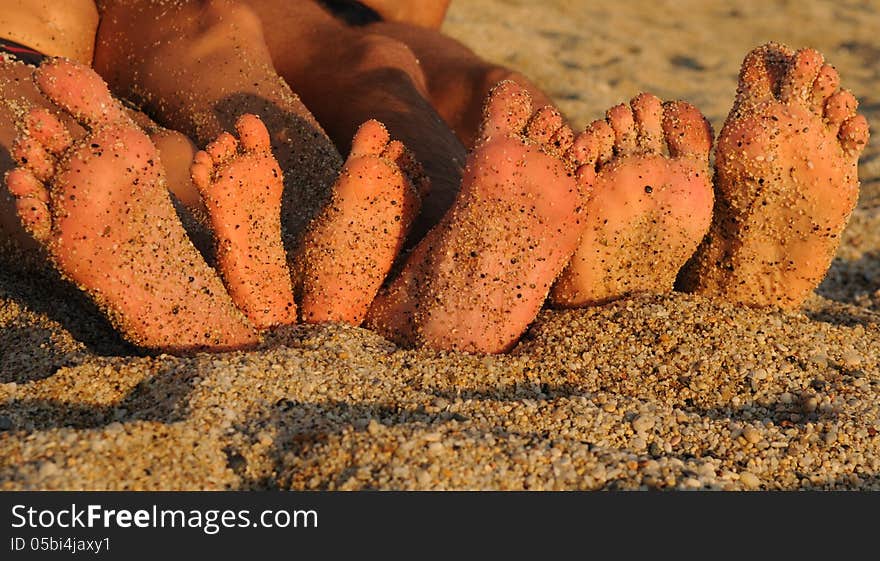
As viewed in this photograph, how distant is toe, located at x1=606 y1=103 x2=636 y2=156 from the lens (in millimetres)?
1808

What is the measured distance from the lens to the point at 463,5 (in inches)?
183

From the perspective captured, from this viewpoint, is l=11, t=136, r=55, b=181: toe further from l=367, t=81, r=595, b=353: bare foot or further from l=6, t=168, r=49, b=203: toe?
l=367, t=81, r=595, b=353: bare foot

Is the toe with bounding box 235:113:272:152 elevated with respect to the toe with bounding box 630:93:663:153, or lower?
lower

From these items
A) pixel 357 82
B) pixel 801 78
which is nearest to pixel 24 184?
pixel 357 82

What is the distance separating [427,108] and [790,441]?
1.08 m

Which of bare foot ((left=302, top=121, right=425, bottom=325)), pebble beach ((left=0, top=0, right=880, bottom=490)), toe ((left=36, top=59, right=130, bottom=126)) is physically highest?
toe ((left=36, top=59, right=130, bottom=126))

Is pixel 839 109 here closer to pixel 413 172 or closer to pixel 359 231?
pixel 413 172

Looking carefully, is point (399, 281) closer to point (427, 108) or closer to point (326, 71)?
point (427, 108)

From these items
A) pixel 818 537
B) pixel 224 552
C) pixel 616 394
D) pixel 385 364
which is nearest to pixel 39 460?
pixel 224 552

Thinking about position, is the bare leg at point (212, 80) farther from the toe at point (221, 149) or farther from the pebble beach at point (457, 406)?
the pebble beach at point (457, 406)

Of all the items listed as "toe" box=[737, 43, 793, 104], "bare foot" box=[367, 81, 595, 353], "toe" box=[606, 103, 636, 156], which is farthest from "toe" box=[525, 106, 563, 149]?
"toe" box=[737, 43, 793, 104]

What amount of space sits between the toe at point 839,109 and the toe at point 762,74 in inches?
3.9

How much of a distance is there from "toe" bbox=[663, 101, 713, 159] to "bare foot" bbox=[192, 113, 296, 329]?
0.69 meters

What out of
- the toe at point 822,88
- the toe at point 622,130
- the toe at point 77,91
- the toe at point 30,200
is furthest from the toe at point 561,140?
the toe at point 30,200
